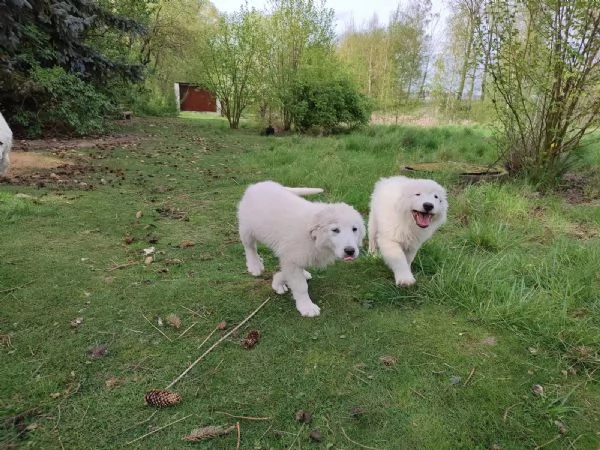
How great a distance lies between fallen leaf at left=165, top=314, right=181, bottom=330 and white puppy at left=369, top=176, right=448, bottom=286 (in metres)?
1.91

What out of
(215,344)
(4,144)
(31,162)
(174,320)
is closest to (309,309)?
(215,344)

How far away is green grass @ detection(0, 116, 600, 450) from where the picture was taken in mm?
2238

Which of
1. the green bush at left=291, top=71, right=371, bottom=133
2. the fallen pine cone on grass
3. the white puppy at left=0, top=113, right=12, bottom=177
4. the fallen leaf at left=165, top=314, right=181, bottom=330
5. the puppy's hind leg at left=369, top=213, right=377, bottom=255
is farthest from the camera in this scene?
the green bush at left=291, top=71, right=371, bottom=133

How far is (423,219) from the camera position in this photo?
3600 millimetres

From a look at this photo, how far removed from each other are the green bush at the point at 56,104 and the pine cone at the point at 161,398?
1122 centimetres

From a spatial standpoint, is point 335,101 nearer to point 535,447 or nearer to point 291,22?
point 291,22

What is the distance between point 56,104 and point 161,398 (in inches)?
460

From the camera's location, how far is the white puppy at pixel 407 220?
11.8ft

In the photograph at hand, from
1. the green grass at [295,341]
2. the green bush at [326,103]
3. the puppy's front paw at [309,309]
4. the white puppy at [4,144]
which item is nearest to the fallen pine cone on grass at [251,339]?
the green grass at [295,341]

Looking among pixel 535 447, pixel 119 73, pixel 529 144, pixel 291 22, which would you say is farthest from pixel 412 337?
pixel 291 22

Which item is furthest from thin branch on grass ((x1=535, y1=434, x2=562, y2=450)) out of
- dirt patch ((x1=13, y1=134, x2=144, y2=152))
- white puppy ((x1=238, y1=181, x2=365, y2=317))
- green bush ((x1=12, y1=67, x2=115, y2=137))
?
green bush ((x1=12, y1=67, x2=115, y2=137))

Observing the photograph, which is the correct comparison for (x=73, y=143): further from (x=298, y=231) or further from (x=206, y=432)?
(x=206, y=432)

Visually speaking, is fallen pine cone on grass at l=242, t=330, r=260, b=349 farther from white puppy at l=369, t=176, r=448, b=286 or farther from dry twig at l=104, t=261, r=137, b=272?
dry twig at l=104, t=261, r=137, b=272

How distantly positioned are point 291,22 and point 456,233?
56.9ft
